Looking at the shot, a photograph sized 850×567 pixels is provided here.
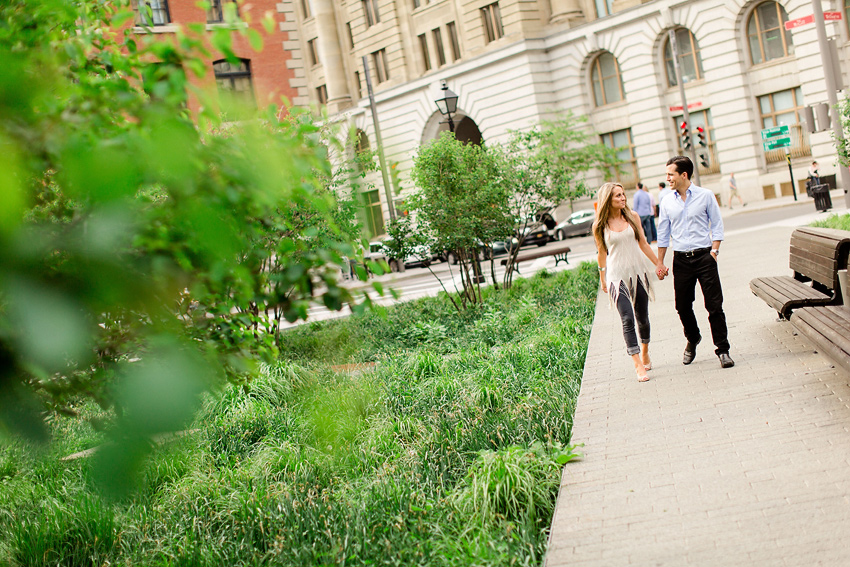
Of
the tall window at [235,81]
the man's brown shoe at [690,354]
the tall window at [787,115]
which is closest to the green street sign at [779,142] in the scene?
the tall window at [787,115]

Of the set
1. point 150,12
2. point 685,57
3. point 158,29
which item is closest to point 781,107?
point 685,57

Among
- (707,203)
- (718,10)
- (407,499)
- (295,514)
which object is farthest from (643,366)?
(718,10)

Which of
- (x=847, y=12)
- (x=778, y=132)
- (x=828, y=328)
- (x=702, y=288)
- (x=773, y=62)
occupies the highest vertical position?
(x=847, y=12)

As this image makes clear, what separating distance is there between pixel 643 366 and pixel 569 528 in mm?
3399

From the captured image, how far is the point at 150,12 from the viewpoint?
228cm

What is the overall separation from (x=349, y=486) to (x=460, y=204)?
9.57m

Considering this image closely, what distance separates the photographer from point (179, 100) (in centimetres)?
145

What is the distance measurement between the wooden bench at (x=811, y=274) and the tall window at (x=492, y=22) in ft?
122

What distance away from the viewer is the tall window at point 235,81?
1265 millimetres

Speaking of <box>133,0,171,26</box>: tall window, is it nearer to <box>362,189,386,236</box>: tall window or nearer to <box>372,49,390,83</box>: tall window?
<box>362,189,386,236</box>: tall window

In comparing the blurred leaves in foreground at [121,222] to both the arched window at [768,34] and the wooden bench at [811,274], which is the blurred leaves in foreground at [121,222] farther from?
the arched window at [768,34]

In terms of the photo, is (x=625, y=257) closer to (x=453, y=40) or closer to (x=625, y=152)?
(x=625, y=152)

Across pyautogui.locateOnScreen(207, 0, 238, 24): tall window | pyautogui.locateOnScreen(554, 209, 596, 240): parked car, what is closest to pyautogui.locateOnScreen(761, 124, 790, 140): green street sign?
pyautogui.locateOnScreen(554, 209, 596, 240): parked car

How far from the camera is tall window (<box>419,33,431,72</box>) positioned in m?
47.1
